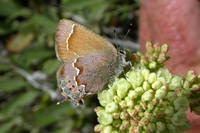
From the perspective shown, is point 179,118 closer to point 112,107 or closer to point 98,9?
point 112,107

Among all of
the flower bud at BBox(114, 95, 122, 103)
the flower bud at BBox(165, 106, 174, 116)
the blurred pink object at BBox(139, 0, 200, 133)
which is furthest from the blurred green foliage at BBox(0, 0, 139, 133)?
the flower bud at BBox(165, 106, 174, 116)

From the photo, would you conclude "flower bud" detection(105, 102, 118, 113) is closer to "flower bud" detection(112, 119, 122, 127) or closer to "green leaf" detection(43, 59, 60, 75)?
"flower bud" detection(112, 119, 122, 127)

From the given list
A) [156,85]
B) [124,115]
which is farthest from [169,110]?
[124,115]

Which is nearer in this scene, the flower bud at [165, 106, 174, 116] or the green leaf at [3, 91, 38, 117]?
the flower bud at [165, 106, 174, 116]

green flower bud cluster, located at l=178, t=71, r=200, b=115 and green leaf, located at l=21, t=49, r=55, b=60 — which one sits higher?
green leaf, located at l=21, t=49, r=55, b=60

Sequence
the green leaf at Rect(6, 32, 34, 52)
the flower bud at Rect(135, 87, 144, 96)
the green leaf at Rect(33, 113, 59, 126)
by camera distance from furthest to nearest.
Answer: the green leaf at Rect(6, 32, 34, 52) < the green leaf at Rect(33, 113, 59, 126) < the flower bud at Rect(135, 87, 144, 96)

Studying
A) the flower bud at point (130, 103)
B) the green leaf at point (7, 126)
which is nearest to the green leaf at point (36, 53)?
the green leaf at point (7, 126)
